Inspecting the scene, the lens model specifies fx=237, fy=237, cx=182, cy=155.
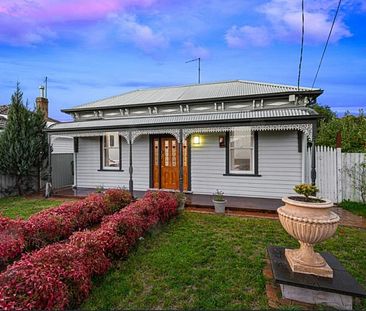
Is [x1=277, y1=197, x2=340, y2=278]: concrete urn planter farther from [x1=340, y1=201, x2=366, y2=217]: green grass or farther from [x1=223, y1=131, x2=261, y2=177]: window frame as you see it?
[x1=223, y1=131, x2=261, y2=177]: window frame

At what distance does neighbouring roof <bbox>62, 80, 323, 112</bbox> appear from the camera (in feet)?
32.2

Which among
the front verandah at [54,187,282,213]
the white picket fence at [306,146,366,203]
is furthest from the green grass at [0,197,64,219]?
the white picket fence at [306,146,366,203]

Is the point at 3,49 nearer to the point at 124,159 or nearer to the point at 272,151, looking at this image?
the point at 124,159

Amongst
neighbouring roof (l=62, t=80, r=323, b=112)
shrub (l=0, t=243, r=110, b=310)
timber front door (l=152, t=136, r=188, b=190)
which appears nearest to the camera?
shrub (l=0, t=243, r=110, b=310)

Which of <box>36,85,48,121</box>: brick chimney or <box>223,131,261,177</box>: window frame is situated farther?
<box>36,85,48,121</box>: brick chimney

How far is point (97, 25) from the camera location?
10789 millimetres

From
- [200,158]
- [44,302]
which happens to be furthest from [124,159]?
[44,302]

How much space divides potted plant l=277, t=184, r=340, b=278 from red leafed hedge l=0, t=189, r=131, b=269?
4.25 meters

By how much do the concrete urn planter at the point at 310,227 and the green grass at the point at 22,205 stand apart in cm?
740

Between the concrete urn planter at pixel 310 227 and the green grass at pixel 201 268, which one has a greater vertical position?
the concrete urn planter at pixel 310 227

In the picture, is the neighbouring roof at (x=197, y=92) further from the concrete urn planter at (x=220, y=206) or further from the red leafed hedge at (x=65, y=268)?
the red leafed hedge at (x=65, y=268)

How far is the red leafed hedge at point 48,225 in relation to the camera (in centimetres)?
398

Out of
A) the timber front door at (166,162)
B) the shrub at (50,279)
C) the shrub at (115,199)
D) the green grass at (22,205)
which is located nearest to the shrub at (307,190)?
the shrub at (50,279)

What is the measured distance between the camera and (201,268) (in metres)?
3.94
